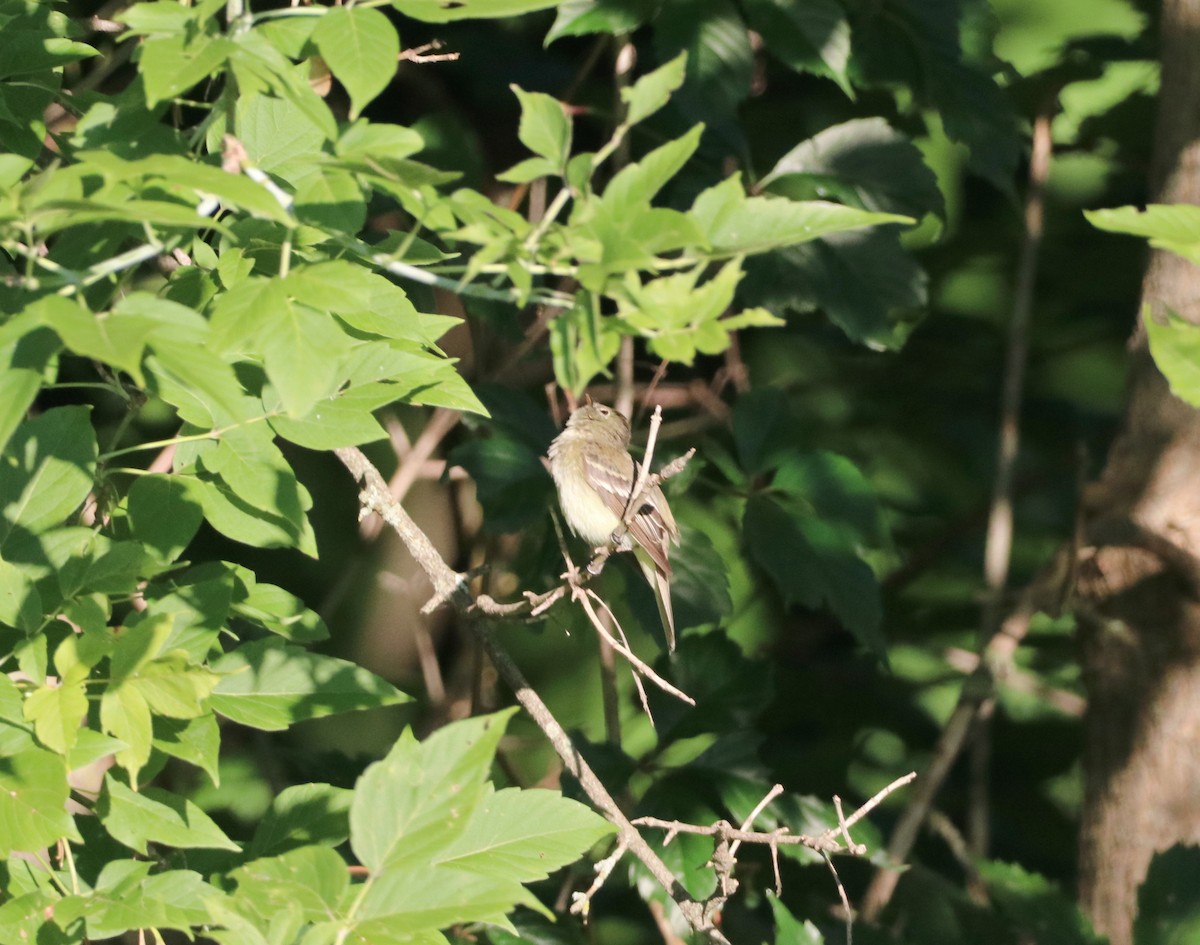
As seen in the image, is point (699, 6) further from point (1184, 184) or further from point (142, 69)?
point (142, 69)

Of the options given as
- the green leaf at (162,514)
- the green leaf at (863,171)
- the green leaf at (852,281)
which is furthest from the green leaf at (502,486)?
the green leaf at (162,514)

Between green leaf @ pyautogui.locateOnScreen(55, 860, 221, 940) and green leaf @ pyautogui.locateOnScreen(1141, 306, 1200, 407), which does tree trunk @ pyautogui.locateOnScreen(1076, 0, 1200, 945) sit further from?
green leaf @ pyautogui.locateOnScreen(55, 860, 221, 940)

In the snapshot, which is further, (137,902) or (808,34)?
(808,34)

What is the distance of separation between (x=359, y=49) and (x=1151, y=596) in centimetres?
296

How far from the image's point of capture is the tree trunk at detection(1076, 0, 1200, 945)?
3668 millimetres

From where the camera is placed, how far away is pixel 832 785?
14.9ft

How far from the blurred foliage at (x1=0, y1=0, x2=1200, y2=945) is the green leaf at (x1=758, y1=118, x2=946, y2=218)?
0.01 meters

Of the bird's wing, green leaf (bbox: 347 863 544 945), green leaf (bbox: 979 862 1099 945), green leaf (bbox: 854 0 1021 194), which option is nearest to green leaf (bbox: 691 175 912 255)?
green leaf (bbox: 347 863 544 945)

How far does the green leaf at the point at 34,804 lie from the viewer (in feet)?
5.58

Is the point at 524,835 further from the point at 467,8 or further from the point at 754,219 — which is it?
the point at 467,8

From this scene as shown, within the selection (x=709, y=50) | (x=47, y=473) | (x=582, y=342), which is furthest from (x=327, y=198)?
(x=709, y=50)

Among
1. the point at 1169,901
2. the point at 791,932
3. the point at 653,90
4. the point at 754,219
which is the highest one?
the point at 653,90

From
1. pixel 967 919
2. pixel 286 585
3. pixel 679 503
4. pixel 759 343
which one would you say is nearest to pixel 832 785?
pixel 967 919

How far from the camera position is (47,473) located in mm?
1961
